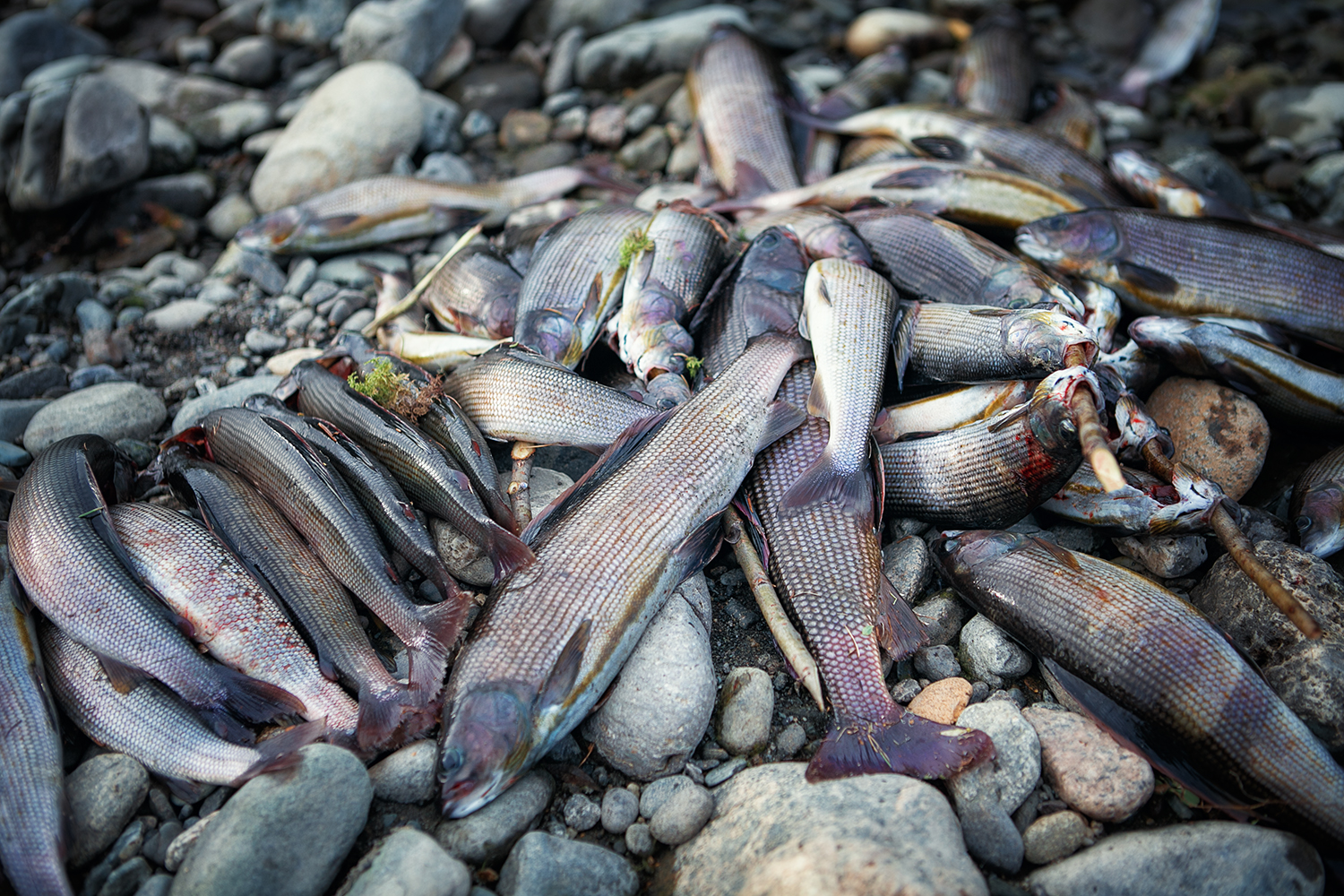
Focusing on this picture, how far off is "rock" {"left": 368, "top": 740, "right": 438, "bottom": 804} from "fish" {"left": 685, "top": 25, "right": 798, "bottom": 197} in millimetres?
5175

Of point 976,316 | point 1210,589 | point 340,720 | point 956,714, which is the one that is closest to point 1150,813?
point 956,714

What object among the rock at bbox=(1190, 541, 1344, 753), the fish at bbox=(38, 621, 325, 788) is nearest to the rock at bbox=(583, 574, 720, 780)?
the fish at bbox=(38, 621, 325, 788)

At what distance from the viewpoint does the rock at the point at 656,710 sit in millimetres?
3789

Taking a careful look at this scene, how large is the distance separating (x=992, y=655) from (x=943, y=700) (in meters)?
0.39

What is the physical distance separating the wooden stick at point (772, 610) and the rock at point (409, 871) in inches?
68.1

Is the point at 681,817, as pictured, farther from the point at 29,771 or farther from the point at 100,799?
the point at 29,771

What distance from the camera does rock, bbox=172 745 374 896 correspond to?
10.4ft

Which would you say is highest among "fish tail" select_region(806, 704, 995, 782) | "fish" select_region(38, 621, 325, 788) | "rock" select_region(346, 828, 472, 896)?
"fish" select_region(38, 621, 325, 788)

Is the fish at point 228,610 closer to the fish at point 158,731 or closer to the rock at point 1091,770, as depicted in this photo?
the fish at point 158,731

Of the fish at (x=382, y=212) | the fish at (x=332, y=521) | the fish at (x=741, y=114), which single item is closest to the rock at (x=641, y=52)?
the fish at (x=741, y=114)

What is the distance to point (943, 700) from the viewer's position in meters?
4.03

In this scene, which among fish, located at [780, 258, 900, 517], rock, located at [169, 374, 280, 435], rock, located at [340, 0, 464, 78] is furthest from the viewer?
rock, located at [340, 0, 464, 78]

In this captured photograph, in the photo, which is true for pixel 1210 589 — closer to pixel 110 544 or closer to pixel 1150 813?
pixel 1150 813

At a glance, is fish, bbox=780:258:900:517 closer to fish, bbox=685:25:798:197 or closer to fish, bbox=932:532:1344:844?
fish, bbox=932:532:1344:844
